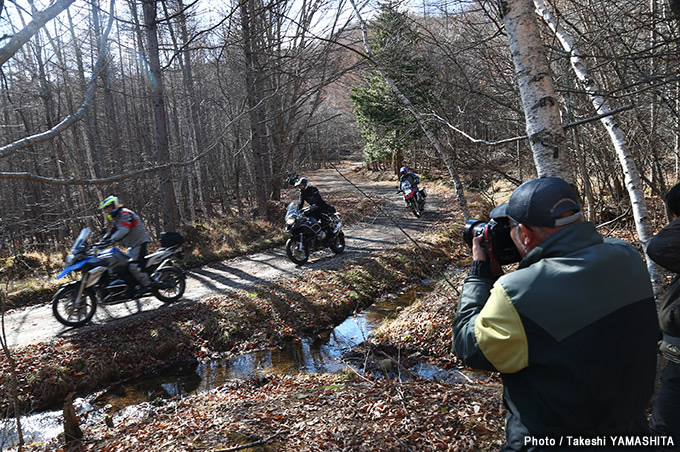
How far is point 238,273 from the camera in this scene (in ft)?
36.5

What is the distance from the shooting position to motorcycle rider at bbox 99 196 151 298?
25.2 feet

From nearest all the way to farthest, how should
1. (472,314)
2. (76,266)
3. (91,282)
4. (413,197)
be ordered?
(472,314) < (76,266) < (91,282) < (413,197)

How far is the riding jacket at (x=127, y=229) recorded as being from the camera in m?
7.71

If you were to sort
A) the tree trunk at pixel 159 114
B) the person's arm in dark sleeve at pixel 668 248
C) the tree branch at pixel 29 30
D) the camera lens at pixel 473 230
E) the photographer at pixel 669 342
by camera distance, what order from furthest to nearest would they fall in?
1. the tree trunk at pixel 159 114
2. the person's arm in dark sleeve at pixel 668 248
3. the photographer at pixel 669 342
4. the camera lens at pixel 473 230
5. the tree branch at pixel 29 30

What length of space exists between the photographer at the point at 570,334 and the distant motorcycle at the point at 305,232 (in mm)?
9006

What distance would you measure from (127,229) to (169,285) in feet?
4.99

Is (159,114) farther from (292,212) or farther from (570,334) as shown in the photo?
(570,334)

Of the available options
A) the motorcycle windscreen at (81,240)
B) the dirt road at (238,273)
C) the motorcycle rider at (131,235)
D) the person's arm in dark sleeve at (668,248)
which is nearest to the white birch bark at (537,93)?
the person's arm in dark sleeve at (668,248)

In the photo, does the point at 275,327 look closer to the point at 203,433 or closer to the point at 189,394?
the point at 189,394

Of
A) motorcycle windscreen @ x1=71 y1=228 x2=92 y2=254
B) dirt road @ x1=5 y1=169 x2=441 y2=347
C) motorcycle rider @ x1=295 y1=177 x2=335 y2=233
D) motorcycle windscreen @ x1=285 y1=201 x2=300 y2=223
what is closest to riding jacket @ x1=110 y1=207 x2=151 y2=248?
motorcycle windscreen @ x1=71 y1=228 x2=92 y2=254

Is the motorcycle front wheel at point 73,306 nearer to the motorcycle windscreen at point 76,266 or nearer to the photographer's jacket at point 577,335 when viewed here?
the motorcycle windscreen at point 76,266

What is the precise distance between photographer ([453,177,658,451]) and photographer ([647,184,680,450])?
108cm

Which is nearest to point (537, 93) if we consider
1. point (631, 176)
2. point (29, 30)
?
point (631, 176)

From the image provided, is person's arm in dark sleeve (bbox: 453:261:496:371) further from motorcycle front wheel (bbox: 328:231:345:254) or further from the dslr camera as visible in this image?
motorcycle front wheel (bbox: 328:231:345:254)
